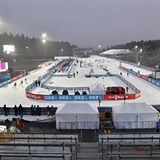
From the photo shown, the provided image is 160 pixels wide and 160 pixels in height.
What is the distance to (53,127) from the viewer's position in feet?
51.8

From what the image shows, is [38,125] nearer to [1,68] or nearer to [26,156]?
[26,156]

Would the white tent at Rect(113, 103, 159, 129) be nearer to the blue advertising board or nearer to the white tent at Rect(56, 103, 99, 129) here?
the white tent at Rect(56, 103, 99, 129)

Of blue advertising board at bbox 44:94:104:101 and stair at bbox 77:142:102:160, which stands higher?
stair at bbox 77:142:102:160

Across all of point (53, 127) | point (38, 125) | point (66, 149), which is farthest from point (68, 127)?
point (66, 149)

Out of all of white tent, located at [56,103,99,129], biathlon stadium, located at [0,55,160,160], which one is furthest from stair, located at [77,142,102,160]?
white tent, located at [56,103,99,129]

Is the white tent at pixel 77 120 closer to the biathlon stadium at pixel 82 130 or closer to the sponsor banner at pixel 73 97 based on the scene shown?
the biathlon stadium at pixel 82 130

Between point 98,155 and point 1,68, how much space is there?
119 feet

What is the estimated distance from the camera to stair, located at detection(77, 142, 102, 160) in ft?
26.8

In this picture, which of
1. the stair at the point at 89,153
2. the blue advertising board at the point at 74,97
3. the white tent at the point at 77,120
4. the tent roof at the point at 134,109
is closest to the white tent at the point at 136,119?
the tent roof at the point at 134,109

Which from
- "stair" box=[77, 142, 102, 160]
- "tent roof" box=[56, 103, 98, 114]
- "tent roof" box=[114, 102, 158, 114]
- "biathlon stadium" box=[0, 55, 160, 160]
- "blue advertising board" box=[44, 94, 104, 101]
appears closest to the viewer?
"stair" box=[77, 142, 102, 160]

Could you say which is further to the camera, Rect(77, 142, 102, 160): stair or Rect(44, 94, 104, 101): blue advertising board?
Rect(44, 94, 104, 101): blue advertising board

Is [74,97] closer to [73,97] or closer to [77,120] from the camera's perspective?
[73,97]

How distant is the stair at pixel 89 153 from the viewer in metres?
8.17

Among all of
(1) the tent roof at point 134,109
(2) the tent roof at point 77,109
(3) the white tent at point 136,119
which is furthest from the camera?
(2) the tent roof at point 77,109
